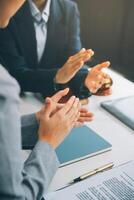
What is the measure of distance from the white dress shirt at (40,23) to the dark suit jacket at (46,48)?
0.02 metres

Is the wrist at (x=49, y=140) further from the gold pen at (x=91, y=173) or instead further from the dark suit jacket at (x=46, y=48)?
the dark suit jacket at (x=46, y=48)

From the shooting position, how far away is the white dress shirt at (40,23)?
126 cm

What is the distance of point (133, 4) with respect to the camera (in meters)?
0.91

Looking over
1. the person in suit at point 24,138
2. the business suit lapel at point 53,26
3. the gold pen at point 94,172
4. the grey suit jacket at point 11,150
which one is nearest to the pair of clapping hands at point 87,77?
the business suit lapel at point 53,26

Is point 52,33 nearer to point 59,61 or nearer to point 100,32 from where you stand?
point 59,61

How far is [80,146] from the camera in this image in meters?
0.94

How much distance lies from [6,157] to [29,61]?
760 mm

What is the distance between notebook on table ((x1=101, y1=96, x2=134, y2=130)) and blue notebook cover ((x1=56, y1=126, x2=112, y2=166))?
5.1 inches

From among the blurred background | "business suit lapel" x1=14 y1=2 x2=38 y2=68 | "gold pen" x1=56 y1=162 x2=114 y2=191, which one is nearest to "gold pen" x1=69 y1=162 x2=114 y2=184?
"gold pen" x1=56 y1=162 x2=114 y2=191

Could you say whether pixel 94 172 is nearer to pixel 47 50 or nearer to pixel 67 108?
pixel 67 108

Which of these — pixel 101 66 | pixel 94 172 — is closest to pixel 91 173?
pixel 94 172

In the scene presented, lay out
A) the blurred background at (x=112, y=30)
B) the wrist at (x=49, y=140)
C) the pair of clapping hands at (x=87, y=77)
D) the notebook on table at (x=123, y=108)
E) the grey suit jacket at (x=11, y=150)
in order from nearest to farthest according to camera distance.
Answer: the grey suit jacket at (x=11, y=150) < the wrist at (x=49, y=140) < the blurred background at (x=112, y=30) < the notebook on table at (x=123, y=108) < the pair of clapping hands at (x=87, y=77)

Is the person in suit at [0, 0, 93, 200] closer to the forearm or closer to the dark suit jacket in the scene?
the forearm

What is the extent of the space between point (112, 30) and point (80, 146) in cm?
32
